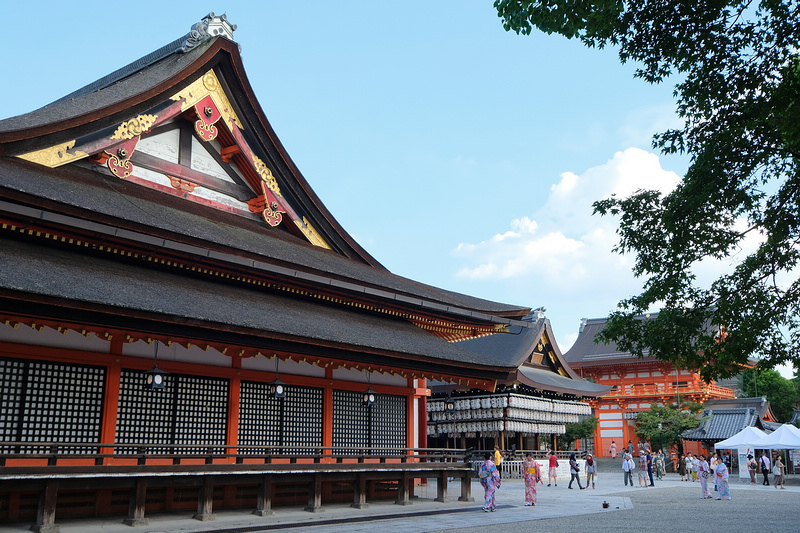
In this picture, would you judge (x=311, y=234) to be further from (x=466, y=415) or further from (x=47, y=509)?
(x=466, y=415)

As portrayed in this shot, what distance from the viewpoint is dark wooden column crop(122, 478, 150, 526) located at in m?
13.4

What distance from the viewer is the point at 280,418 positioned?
58.4 feet

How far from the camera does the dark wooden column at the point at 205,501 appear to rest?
14.6 meters

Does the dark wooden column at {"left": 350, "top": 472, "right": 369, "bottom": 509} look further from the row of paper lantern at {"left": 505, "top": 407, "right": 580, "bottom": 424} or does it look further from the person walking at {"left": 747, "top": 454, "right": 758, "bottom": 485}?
the person walking at {"left": 747, "top": 454, "right": 758, "bottom": 485}

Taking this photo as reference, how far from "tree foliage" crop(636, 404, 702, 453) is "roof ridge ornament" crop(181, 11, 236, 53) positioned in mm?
37658

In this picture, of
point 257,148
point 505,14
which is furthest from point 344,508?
point 505,14

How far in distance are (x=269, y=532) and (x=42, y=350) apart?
5854 millimetres

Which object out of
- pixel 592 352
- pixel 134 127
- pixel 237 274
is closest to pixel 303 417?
pixel 237 274

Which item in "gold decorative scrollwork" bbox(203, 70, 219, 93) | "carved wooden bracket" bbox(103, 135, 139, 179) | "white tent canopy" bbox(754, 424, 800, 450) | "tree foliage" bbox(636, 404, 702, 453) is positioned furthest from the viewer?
"tree foliage" bbox(636, 404, 702, 453)

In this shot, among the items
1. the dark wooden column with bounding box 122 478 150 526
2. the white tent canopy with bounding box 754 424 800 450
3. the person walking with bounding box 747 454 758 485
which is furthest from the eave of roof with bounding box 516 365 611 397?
the dark wooden column with bounding box 122 478 150 526

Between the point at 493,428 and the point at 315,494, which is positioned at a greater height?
the point at 493,428

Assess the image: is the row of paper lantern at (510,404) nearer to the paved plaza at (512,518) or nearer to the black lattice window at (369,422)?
the paved plaza at (512,518)

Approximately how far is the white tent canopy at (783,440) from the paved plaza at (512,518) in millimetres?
8456

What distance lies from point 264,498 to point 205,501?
1625mm
